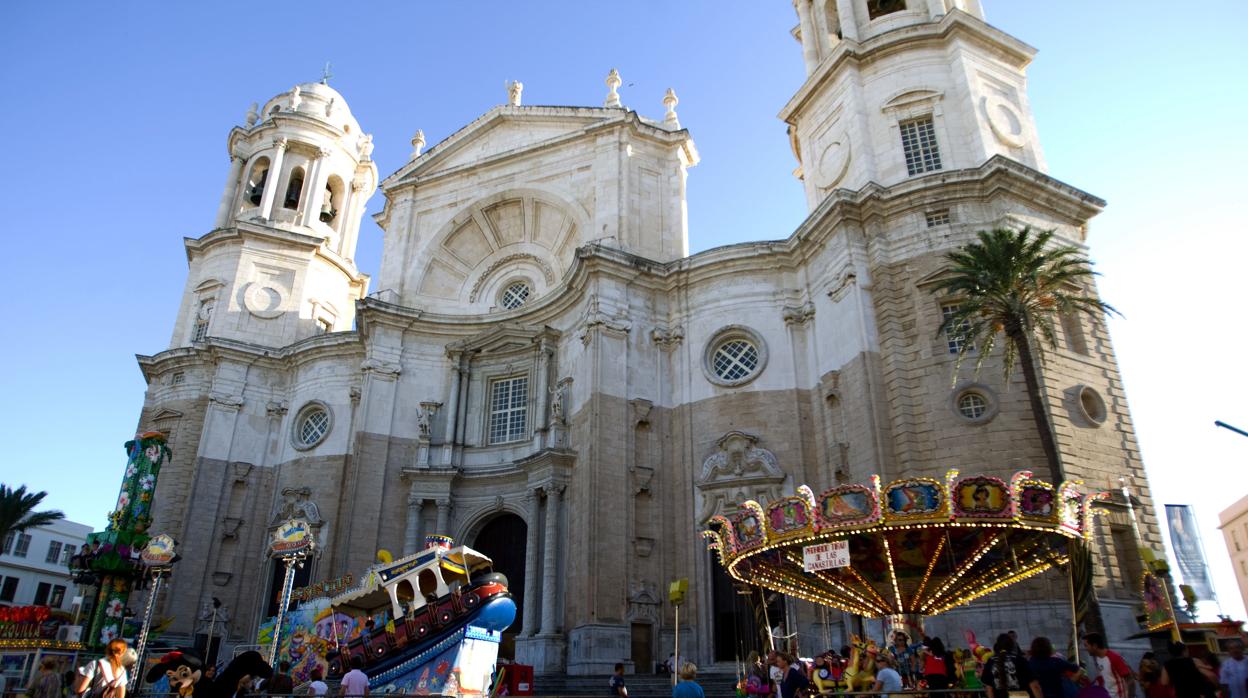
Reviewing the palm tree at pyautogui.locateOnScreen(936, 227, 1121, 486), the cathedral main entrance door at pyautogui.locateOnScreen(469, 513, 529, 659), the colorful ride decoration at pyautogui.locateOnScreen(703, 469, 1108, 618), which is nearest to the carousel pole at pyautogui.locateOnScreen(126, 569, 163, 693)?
the cathedral main entrance door at pyautogui.locateOnScreen(469, 513, 529, 659)

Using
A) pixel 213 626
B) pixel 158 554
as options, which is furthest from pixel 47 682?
pixel 213 626

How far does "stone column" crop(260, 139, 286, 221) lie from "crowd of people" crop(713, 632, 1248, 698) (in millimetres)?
32244

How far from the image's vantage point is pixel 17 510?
134 ft

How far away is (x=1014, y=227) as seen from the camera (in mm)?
22859

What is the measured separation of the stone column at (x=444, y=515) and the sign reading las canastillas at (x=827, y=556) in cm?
1676

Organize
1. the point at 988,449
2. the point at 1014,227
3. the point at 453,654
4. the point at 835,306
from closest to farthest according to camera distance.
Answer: the point at 453,654 → the point at 988,449 → the point at 1014,227 → the point at 835,306

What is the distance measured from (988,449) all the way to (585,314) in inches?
532

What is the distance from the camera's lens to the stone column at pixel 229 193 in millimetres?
39906

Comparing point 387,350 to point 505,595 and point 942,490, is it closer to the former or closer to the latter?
point 505,595

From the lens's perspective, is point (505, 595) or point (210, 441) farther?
point (210, 441)

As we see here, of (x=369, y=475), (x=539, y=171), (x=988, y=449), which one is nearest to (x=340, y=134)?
(x=539, y=171)

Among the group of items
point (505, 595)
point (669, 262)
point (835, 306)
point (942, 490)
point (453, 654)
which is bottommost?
point (453, 654)

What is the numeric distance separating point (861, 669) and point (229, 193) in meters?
38.0

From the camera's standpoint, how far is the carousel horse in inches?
534
